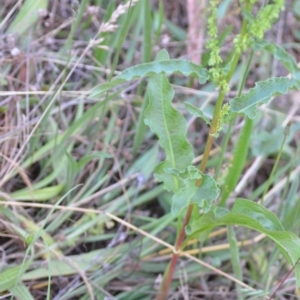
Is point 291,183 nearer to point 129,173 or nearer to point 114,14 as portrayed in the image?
point 129,173

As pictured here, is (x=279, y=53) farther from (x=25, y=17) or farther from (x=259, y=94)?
(x=25, y=17)

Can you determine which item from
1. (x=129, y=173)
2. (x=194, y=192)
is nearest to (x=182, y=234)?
(x=194, y=192)

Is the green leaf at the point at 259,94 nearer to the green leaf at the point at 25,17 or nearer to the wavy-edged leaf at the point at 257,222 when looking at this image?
the wavy-edged leaf at the point at 257,222

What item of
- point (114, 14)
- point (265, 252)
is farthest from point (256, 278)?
point (114, 14)

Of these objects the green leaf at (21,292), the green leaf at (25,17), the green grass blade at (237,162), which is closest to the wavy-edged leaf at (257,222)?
the green grass blade at (237,162)

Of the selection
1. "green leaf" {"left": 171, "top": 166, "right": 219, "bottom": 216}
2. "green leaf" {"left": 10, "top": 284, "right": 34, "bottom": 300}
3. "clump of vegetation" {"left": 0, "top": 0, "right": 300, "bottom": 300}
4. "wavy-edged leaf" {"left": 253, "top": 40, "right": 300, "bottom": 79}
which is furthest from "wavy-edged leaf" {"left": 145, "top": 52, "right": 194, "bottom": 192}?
"green leaf" {"left": 10, "top": 284, "right": 34, "bottom": 300}

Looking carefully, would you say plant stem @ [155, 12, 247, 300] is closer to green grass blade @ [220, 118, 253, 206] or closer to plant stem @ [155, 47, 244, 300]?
plant stem @ [155, 47, 244, 300]
